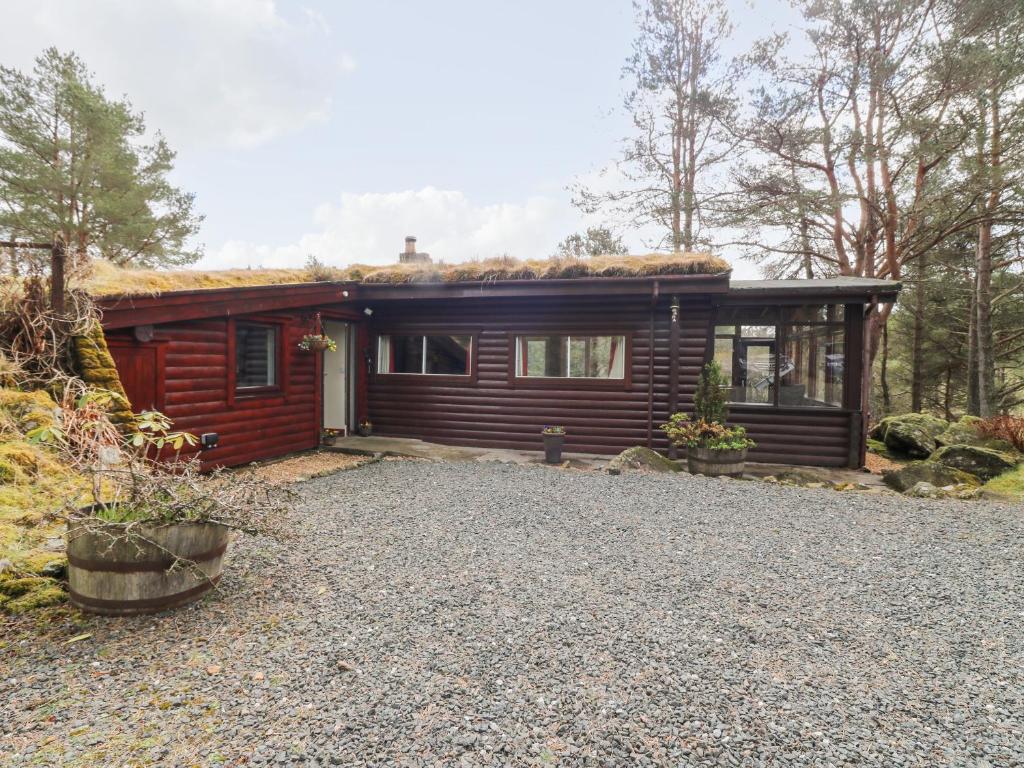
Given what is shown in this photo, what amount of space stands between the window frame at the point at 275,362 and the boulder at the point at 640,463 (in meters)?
4.62

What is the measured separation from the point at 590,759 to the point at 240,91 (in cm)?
2216

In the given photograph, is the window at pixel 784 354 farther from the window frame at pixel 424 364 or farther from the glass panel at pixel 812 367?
the window frame at pixel 424 364

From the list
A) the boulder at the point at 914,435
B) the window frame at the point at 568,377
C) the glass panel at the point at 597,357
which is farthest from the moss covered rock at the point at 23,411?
the boulder at the point at 914,435

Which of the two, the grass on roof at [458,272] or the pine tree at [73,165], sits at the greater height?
the pine tree at [73,165]

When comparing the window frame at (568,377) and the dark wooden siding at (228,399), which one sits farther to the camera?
the window frame at (568,377)

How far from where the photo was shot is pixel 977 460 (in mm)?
6496

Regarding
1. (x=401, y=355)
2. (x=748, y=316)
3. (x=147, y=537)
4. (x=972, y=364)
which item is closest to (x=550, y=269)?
(x=748, y=316)

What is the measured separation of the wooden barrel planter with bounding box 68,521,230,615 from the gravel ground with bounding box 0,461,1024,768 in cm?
9

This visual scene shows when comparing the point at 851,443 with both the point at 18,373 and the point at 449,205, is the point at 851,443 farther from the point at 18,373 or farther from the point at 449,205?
the point at 449,205

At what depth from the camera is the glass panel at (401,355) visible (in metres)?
8.67

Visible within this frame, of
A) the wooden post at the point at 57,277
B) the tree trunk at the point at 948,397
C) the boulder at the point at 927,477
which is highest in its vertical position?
the wooden post at the point at 57,277

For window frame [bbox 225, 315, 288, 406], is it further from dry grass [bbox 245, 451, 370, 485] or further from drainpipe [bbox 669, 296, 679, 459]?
drainpipe [bbox 669, 296, 679, 459]

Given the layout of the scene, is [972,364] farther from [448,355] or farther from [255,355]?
[255,355]

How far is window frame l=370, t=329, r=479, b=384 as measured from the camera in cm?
834
